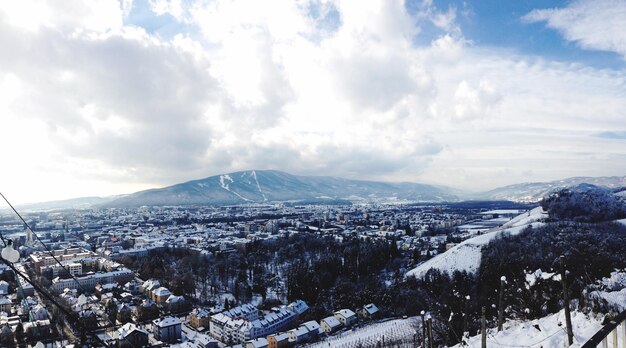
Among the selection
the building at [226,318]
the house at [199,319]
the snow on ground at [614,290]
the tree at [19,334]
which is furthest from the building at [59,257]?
the snow on ground at [614,290]

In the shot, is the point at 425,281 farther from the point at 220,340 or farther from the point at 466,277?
the point at 220,340

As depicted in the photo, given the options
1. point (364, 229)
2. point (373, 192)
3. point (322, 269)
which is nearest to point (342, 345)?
point (322, 269)

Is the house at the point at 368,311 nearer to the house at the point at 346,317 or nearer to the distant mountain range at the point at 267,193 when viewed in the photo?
the house at the point at 346,317

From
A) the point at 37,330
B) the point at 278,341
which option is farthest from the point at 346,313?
the point at 37,330

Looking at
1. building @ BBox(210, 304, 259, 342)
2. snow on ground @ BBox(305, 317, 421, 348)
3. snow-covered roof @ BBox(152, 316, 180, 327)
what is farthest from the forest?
snow-covered roof @ BBox(152, 316, 180, 327)

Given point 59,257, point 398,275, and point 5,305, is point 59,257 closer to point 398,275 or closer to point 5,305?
point 5,305

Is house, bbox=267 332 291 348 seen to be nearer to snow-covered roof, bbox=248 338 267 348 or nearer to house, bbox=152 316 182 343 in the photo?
snow-covered roof, bbox=248 338 267 348
